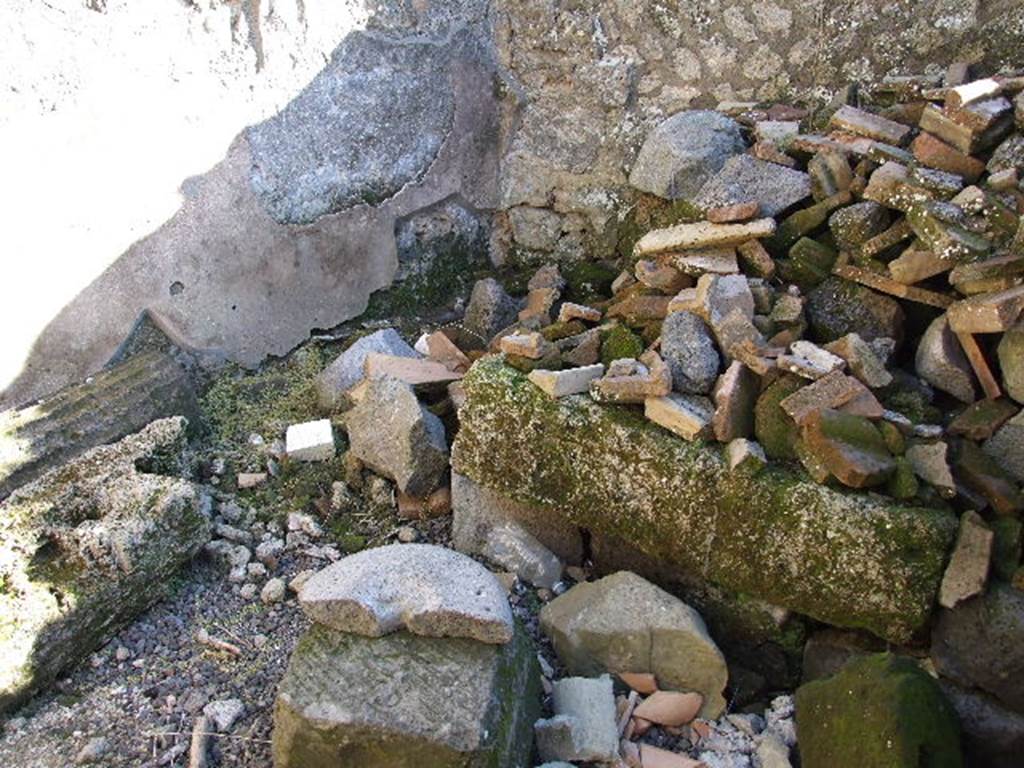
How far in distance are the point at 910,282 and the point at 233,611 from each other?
2.22 meters

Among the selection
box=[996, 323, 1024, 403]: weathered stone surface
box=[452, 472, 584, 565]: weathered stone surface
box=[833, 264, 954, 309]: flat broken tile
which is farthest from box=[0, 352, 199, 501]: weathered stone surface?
box=[996, 323, 1024, 403]: weathered stone surface

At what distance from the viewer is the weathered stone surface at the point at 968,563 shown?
232cm

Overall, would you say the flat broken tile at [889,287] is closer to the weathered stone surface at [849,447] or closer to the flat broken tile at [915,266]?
the flat broken tile at [915,266]

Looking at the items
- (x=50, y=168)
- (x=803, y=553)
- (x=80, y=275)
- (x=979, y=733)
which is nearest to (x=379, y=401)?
(x=80, y=275)

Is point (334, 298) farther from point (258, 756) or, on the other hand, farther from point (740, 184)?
point (258, 756)

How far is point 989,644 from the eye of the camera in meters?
2.32

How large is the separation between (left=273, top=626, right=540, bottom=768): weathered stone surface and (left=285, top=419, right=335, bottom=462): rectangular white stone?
3.66 ft

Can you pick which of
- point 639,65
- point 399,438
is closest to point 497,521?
point 399,438

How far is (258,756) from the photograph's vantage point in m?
2.37

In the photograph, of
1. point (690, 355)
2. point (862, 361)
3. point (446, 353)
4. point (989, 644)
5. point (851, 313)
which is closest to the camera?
point (989, 644)

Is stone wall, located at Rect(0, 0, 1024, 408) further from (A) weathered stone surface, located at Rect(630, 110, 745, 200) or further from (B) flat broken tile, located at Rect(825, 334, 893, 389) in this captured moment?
(B) flat broken tile, located at Rect(825, 334, 893, 389)

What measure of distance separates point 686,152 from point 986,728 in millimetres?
2103

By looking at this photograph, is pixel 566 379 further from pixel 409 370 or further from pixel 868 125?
pixel 868 125

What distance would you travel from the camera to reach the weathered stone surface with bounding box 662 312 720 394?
2756 millimetres
